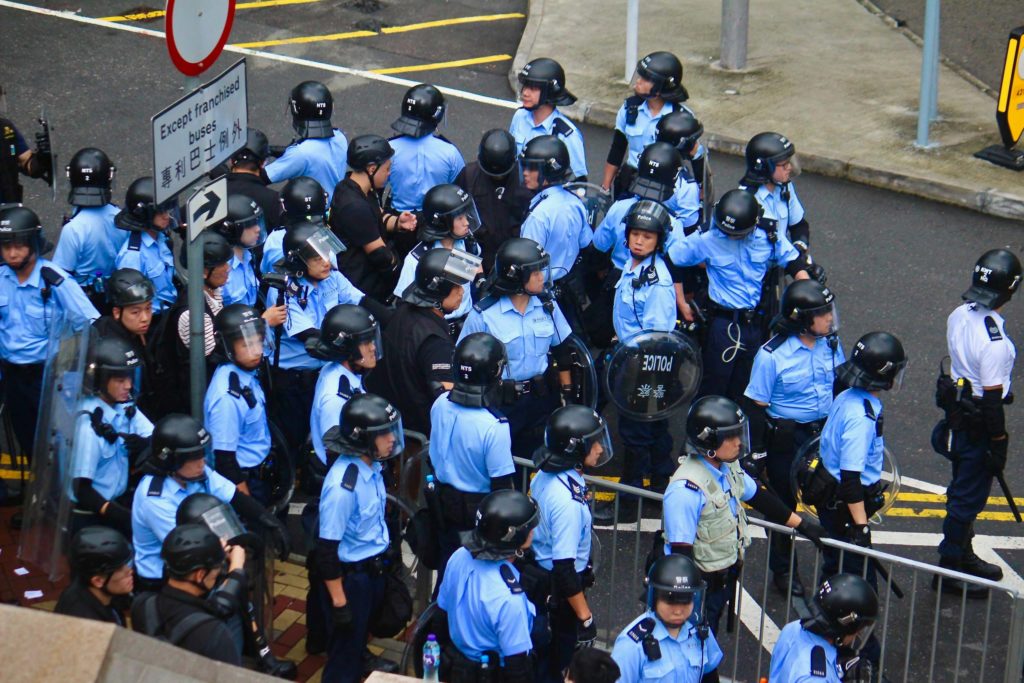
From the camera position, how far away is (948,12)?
59.9 feet

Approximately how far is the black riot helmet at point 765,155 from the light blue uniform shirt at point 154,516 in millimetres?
4813

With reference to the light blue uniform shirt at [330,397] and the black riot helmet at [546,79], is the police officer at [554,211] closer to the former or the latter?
the black riot helmet at [546,79]

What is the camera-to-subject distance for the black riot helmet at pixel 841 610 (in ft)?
21.7

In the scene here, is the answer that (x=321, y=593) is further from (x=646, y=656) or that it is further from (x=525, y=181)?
(x=525, y=181)

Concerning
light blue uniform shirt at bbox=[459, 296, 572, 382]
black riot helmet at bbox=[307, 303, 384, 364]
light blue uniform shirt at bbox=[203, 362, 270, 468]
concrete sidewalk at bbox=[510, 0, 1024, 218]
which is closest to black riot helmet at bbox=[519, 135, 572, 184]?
light blue uniform shirt at bbox=[459, 296, 572, 382]

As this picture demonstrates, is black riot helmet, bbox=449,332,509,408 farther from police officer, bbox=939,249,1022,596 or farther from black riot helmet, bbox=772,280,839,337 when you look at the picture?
police officer, bbox=939,249,1022,596

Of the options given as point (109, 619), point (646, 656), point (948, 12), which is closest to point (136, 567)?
point (109, 619)

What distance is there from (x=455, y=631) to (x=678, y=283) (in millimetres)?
4088

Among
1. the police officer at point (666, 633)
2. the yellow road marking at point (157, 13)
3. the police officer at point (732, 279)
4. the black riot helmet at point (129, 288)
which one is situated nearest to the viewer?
the police officer at point (666, 633)

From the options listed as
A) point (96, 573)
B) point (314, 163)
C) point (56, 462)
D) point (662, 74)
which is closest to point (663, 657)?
point (96, 573)

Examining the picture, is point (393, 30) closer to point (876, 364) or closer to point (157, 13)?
point (157, 13)

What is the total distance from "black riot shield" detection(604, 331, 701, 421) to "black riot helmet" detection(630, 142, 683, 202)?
47.5 inches

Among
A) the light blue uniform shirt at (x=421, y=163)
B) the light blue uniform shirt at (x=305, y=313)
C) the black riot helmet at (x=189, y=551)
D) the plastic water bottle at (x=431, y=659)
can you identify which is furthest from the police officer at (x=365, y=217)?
the black riot helmet at (x=189, y=551)

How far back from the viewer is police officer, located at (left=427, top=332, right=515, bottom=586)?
769 cm
